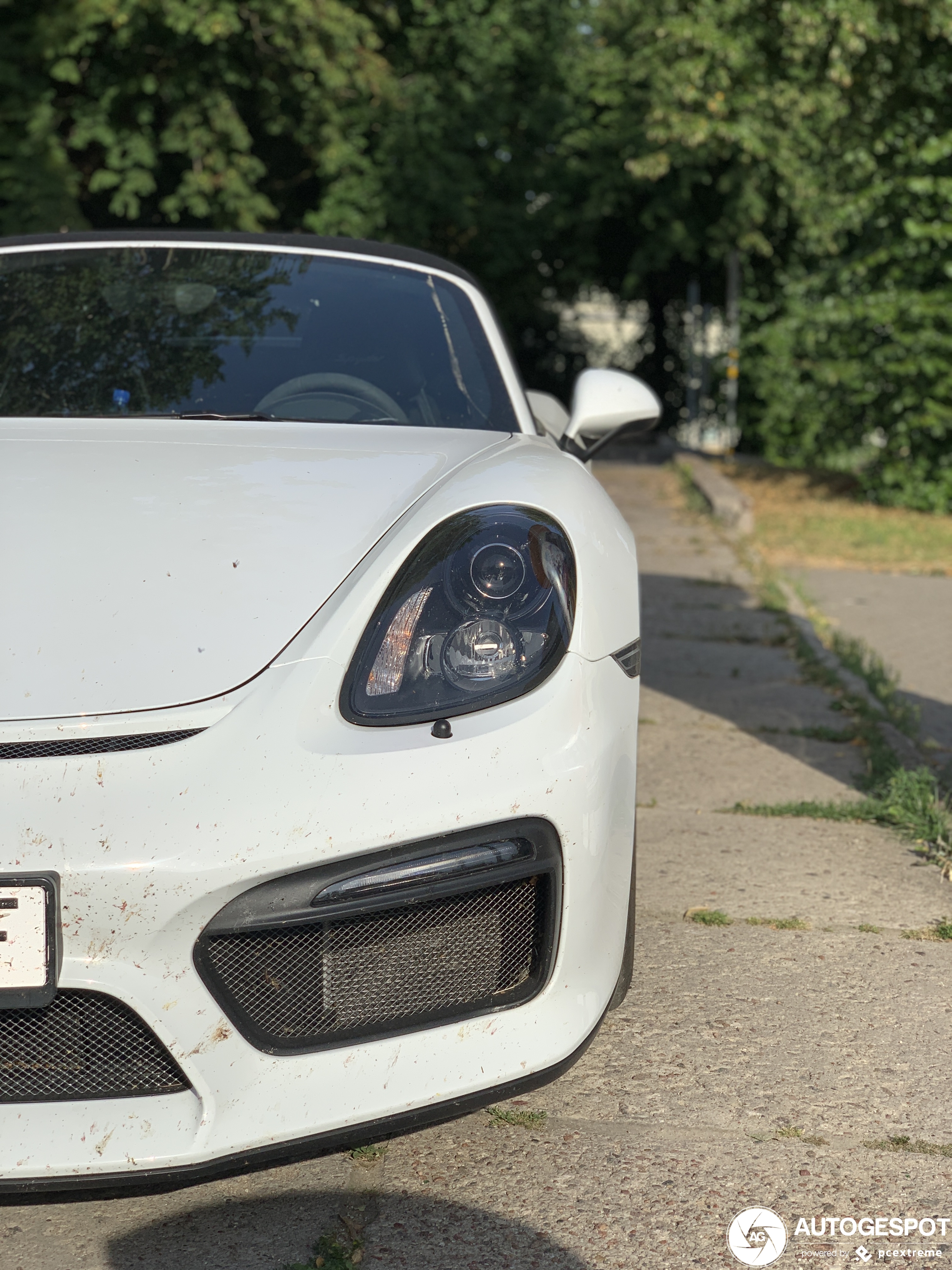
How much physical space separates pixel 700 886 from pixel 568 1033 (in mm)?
1238

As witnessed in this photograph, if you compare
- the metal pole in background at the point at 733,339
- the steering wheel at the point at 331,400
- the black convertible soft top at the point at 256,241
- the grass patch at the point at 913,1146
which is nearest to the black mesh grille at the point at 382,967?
the grass patch at the point at 913,1146

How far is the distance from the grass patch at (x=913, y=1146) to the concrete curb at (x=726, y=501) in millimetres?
7389

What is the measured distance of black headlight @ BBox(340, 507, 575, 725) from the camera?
5.89 feet

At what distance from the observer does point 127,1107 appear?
5.26 ft

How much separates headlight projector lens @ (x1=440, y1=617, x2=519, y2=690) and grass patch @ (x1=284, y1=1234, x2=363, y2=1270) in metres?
0.73

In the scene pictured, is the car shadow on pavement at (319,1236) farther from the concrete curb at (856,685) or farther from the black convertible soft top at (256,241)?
the concrete curb at (856,685)

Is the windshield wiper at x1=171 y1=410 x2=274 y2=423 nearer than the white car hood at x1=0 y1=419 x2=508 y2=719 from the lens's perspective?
No

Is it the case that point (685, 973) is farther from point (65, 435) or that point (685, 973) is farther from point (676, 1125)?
point (65, 435)

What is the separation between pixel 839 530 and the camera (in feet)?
30.5

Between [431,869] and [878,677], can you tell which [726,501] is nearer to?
[878,677]

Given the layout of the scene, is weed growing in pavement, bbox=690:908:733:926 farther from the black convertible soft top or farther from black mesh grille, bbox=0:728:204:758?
the black convertible soft top

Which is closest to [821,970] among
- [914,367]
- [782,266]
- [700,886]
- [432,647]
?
[700,886]

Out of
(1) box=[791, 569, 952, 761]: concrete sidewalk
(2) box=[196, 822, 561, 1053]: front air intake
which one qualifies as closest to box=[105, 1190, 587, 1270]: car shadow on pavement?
(2) box=[196, 822, 561, 1053]: front air intake

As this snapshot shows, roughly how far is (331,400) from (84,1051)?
4.81 feet
